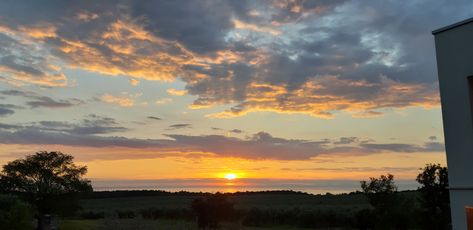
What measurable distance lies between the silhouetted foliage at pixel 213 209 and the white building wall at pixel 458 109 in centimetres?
2205

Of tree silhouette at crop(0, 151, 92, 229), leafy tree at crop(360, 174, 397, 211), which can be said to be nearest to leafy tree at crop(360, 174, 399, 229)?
leafy tree at crop(360, 174, 397, 211)

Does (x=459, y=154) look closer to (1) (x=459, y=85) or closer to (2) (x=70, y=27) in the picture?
(1) (x=459, y=85)

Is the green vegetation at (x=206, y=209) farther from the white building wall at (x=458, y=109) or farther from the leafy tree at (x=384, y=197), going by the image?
the white building wall at (x=458, y=109)

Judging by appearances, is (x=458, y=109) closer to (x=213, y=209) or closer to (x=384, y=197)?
(x=384, y=197)

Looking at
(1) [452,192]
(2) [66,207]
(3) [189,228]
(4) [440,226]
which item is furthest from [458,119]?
(2) [66,207]

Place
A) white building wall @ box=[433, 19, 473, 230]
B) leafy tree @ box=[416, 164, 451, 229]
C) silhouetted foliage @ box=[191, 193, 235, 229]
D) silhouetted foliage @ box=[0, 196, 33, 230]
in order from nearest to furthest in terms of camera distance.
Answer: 1. white building wall @ box=[433, 19, 473, 230]
2. leafy tree @ box=[416, 164, 451, 229]
3. silhouetted foliage @ box=[0, 196, 33, 230]
4. silhouetted foliage @ box=[191, 193, 235, 229]

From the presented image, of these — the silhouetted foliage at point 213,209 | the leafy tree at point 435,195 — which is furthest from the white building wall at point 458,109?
the silhouetted foliage at point 213,209

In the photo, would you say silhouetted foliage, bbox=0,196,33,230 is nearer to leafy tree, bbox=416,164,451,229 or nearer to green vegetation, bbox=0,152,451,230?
green vegetation, bbox=0,152,451,230

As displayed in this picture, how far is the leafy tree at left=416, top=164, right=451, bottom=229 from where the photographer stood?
54.4 feet

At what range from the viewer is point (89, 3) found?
571 inches

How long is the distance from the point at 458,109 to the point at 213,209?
23.0 metres

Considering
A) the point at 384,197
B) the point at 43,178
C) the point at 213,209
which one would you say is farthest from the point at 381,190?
the point at 43,178

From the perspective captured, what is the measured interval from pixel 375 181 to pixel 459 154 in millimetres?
13989

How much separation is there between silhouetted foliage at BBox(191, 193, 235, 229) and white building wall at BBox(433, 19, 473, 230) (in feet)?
72.3
